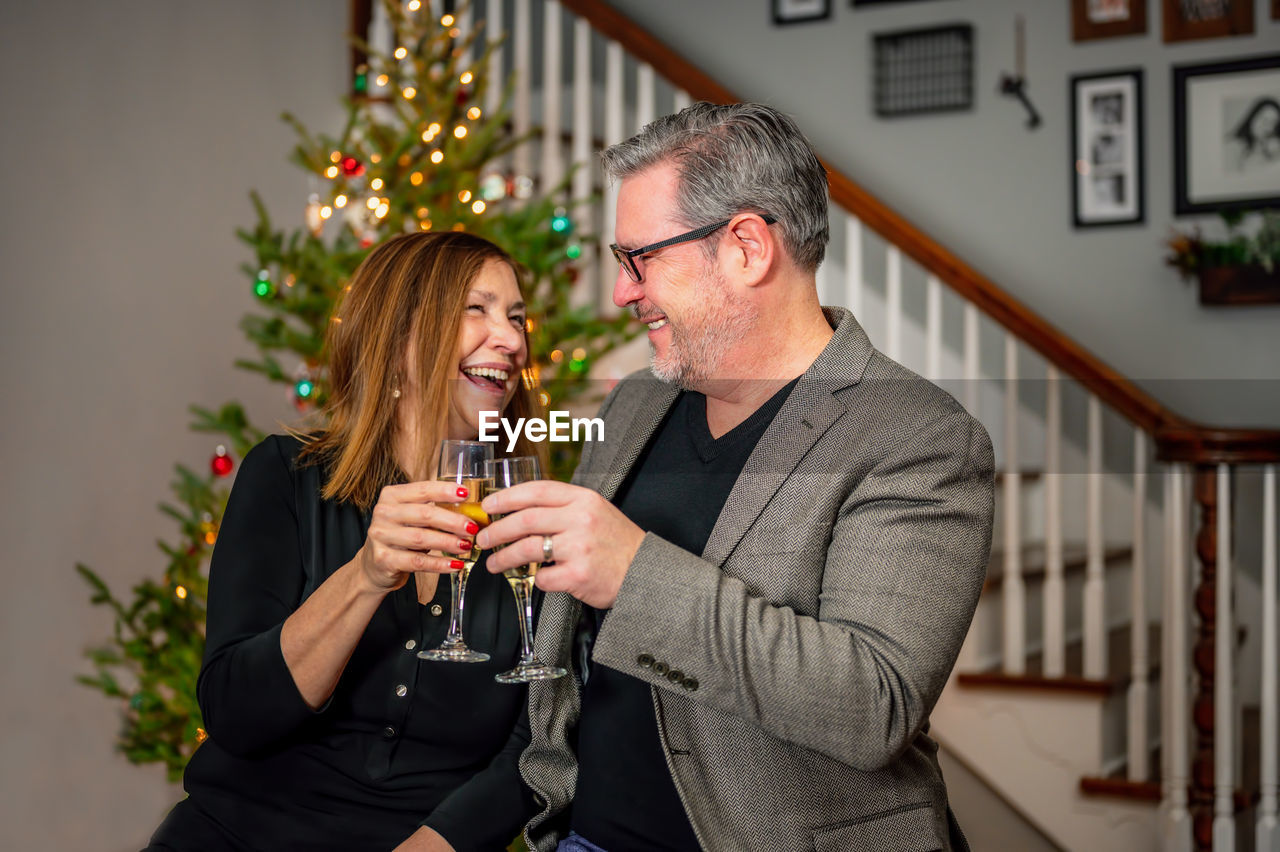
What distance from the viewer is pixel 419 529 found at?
1180 mm

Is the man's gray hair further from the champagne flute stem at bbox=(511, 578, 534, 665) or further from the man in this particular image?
the champagne flute stem at bbox=(511, 578, 534, 665)

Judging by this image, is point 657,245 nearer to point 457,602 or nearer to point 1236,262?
point 457,602

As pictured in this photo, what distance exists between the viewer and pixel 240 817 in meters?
1.45

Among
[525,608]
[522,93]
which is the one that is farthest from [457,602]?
[522,93]

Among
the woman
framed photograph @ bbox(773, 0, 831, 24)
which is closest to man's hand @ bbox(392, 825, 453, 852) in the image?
the woman

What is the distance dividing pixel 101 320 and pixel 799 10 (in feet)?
10.0

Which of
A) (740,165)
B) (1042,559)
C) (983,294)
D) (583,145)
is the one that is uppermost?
(583,145)

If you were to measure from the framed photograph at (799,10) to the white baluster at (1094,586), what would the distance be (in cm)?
225

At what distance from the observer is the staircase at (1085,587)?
2.65 meters

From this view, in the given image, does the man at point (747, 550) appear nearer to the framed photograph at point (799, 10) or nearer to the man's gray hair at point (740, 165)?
the man's gray hair at point (740, 165)

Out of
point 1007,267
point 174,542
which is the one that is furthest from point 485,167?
point 1007,267

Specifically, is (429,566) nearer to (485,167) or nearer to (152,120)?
(485,167)

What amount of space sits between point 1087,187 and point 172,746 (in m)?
3.58

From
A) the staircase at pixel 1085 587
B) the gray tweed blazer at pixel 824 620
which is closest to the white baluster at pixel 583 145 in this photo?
the staircase at pixel 1085 587
